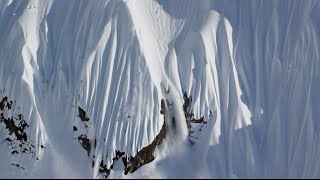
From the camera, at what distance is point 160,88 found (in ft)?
82.2

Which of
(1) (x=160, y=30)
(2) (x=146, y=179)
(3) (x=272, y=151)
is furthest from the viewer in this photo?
(1) (x=160, y=30)

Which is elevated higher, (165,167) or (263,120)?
(263,120)

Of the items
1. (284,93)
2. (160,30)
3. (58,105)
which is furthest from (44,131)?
(284,93)

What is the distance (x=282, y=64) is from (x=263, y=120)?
8.66ft

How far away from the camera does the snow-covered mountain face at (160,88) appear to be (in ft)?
79.4

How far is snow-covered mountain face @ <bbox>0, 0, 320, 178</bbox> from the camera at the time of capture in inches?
952

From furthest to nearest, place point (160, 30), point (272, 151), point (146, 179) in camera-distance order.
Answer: point (160, 30) → point (272, 151) → point (146, 179)

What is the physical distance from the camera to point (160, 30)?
26.2 metres

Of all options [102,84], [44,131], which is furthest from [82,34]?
[44,131]

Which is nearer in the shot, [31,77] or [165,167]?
[165,167]

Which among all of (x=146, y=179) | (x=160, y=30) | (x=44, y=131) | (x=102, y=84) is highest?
(x=160, y=30)

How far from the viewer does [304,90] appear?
25.0 m

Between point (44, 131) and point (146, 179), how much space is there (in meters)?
5.08

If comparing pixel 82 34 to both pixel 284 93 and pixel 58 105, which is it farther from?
pixel 284 93
